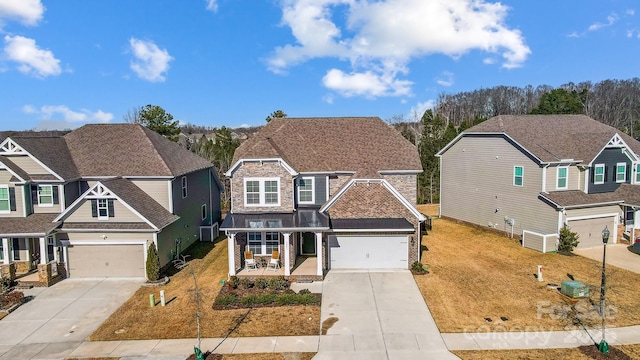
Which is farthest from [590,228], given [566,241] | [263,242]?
[263,242]

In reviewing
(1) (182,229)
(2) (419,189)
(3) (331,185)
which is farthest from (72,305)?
(2) (419,189)

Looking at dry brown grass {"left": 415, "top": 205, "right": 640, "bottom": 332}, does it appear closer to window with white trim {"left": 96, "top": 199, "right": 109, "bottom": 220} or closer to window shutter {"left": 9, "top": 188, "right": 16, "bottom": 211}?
window with white trim {"left": 96, "top": 199, "right": 109, "bottom": 220}

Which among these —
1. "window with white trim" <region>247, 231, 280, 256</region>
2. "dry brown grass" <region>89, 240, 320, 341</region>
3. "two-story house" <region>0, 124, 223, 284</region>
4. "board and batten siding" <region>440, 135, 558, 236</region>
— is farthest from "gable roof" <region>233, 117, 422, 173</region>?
"dry brown grass" <region>89, 240, 320, 341</region>

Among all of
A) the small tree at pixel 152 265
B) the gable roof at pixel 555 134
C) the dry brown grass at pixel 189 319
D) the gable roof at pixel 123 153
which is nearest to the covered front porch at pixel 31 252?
the gable roof at pixel 123 153

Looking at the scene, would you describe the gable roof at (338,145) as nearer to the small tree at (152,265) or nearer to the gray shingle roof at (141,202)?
the gray shingle roof at (141,202)

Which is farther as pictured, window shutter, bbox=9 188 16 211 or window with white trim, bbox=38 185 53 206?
window with white trim, bbox=38 185 53 206

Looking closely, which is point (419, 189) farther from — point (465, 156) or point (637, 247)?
point (637, 247)
